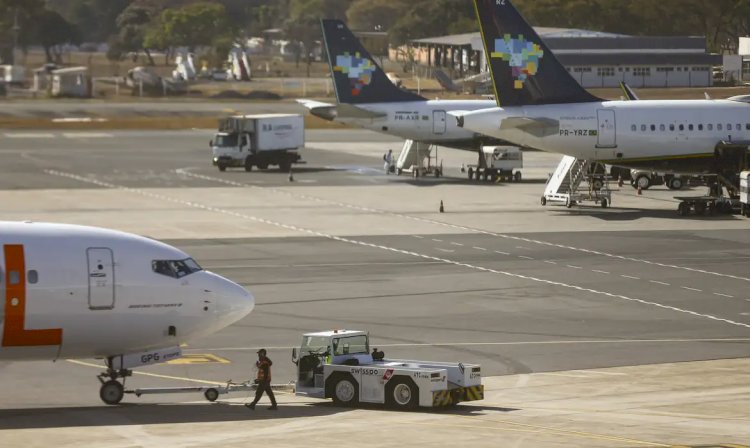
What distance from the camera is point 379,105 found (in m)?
112

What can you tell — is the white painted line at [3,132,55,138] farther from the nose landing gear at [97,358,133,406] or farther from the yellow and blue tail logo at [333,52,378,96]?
the nose landing gear at [97,358,133,406]

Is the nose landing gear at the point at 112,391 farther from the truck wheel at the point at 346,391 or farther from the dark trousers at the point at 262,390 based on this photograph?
the truck wheel at the point at 346,391

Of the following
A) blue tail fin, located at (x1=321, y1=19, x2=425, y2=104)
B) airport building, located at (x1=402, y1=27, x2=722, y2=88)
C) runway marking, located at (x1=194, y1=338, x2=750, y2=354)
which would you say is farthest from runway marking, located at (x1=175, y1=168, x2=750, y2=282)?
airport building, located at (x1=402, y1=27, x2=722, y2=88)

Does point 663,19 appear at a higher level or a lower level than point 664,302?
higher

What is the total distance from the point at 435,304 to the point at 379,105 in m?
56.2

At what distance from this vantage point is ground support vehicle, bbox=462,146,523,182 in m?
110

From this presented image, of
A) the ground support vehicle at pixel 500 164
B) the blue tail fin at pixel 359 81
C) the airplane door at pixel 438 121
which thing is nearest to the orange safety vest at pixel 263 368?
the ground support vehicle at pixel 500 164

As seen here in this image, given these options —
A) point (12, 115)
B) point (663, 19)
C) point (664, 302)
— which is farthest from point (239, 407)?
point (663, 19)

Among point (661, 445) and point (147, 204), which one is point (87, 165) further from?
point (661, 445)

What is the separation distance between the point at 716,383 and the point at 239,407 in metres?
14.0

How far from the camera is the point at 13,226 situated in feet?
123

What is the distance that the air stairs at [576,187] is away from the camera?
91.6 meters

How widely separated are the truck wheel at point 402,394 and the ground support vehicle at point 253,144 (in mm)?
81008

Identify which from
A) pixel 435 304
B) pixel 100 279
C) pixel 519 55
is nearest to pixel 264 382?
pixel 100 279
